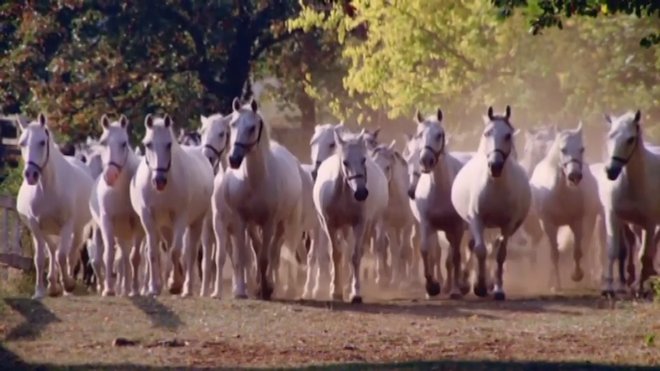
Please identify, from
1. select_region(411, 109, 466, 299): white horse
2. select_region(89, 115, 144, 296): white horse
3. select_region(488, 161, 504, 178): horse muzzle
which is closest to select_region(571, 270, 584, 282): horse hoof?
select_region(411, 109, 466, 299): white horse

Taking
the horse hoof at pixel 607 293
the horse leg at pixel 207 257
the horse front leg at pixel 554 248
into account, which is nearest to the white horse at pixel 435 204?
the horse front leg at pixel 554 248

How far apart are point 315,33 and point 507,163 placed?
22137 millimetres

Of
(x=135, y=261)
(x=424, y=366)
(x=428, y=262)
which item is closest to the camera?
(x=424, y=366)

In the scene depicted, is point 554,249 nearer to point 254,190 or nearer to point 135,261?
point 254,190

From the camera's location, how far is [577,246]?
2556 centimetres

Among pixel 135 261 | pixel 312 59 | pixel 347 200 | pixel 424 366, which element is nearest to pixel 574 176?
pixel 347 200

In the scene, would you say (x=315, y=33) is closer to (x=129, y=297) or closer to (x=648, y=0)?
(x=129, y=297)

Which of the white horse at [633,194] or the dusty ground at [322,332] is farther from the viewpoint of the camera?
the white horse at [633,194]

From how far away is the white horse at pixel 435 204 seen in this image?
2392 centimetres

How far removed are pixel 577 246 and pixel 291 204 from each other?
4.24 metres

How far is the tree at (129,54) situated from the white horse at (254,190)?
664 inches

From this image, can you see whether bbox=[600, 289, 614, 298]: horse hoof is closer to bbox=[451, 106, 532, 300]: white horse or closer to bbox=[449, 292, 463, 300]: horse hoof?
bbox=[451, 106, 532, 300]: white horse

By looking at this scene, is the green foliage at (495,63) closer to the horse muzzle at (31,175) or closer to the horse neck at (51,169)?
the horse neck at (51,169)

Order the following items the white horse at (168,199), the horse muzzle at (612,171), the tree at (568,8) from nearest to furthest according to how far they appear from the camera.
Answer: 1. the tree at (568,8)
2. the horse muzzle at (612,171)
3. the white horse at (168,199)
